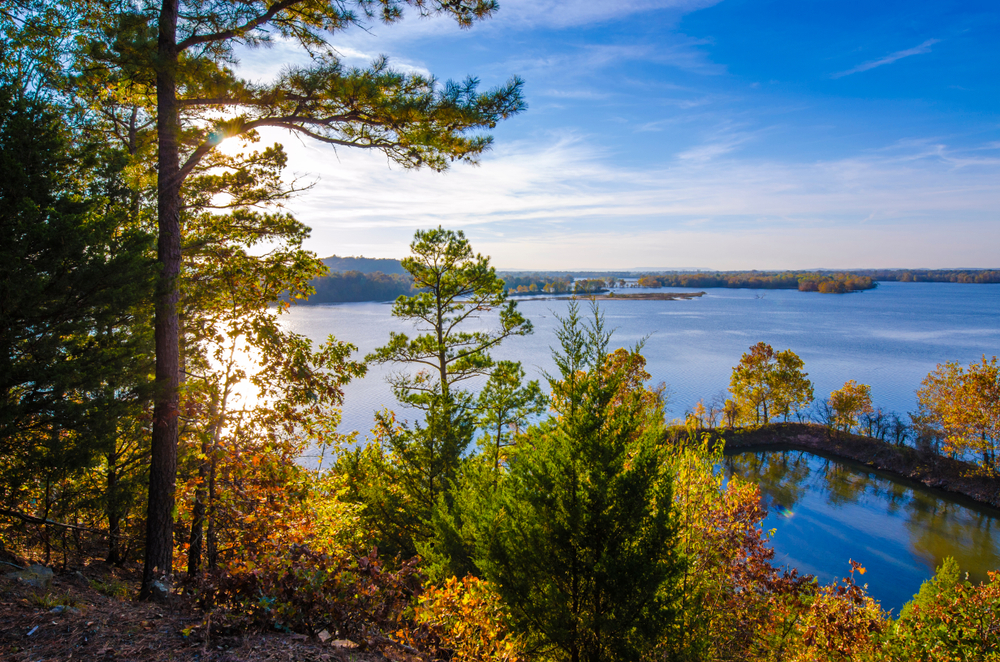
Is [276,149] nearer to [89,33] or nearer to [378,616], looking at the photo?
[89,33]

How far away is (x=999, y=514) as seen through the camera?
1045 inches

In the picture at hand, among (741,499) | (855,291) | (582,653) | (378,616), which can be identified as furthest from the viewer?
(855,291)

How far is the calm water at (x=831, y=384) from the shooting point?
23078mm

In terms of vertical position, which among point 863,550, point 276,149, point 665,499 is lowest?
point 863,550

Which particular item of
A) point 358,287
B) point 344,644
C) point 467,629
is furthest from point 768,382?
point 358,287

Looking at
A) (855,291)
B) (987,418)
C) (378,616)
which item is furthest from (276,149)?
(855,291)

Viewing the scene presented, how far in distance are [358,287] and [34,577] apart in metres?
95.3

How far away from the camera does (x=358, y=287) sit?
3794 inches

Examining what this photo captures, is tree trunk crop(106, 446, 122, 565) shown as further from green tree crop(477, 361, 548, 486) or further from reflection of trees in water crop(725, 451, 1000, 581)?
reflection of trees in water crop(725, 451, 1000, 581)

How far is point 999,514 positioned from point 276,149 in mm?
38868

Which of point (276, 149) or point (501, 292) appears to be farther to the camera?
point (501, 292)

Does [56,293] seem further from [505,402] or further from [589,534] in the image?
[505,402]

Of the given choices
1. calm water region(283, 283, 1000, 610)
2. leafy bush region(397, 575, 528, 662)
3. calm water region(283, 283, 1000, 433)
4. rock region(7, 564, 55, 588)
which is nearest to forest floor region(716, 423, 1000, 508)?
calm water region(283, 283, 1000, 610)

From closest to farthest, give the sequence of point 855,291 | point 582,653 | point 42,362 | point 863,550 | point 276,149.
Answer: point 42,362, point 582,653, point 276,149, point 863,550, point 855,291
